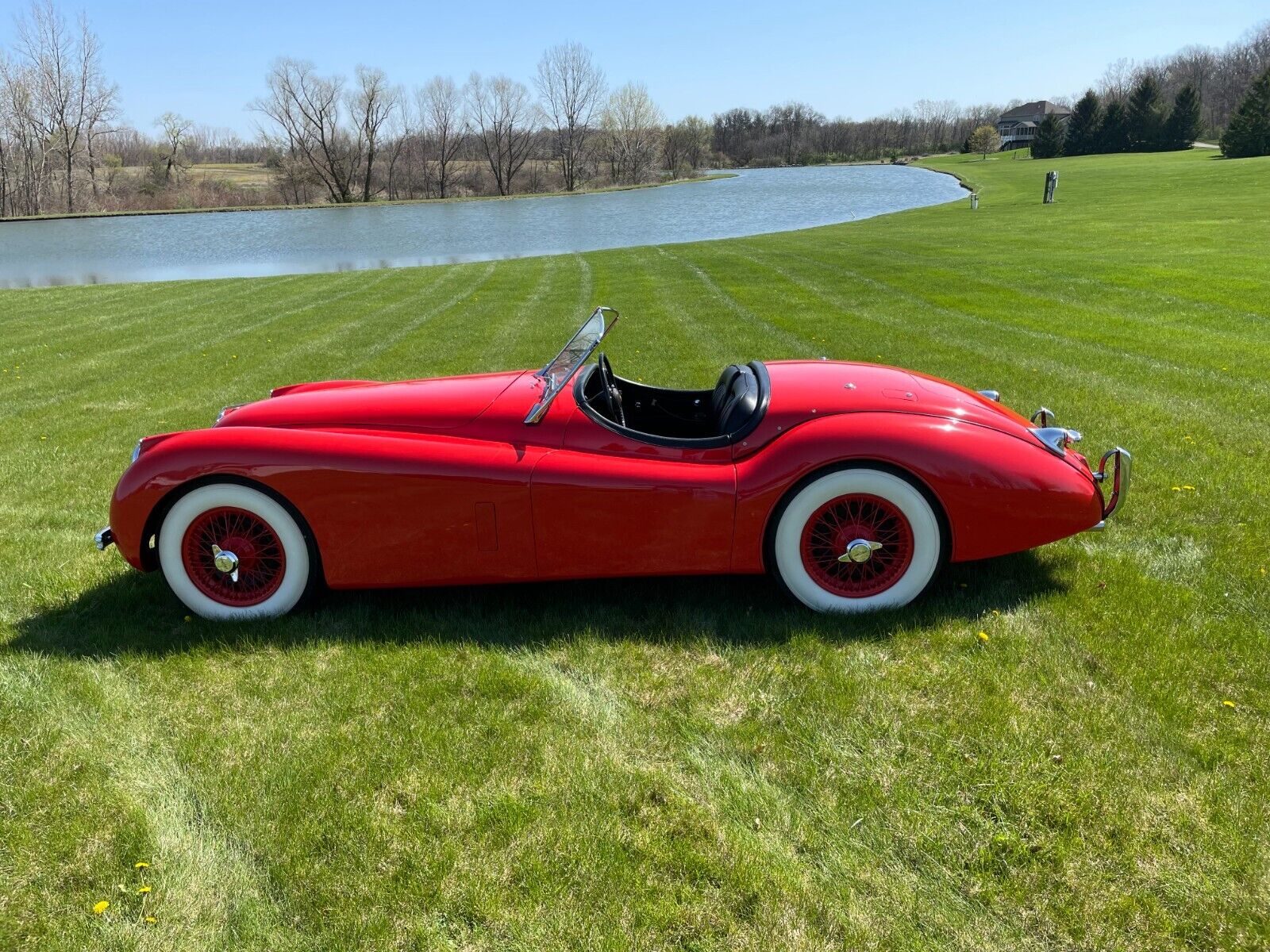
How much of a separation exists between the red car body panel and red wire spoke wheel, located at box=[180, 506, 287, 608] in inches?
7.9

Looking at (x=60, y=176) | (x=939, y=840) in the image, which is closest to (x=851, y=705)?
(x=939, y=840)

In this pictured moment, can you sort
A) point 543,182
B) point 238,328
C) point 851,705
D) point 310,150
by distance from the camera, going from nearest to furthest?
1. point 851,705
2. point 238,328
3. point 310,150
4. point 543,182

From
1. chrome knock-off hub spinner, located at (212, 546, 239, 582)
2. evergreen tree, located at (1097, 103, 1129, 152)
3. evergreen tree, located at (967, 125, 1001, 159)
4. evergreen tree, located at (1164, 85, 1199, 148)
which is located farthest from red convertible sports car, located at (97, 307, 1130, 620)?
evergreen tree, located at (967, 125, 1001, 159)

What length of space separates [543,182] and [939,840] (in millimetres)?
75204

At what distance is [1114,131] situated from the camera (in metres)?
65.8

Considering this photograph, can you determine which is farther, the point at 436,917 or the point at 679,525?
the point at 679,525

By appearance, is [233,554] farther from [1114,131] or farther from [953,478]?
[1114,131]

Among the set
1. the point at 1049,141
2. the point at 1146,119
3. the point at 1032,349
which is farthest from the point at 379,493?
the point at 1049,141

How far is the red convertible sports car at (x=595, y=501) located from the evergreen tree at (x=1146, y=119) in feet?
249

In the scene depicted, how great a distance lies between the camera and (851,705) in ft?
10.8

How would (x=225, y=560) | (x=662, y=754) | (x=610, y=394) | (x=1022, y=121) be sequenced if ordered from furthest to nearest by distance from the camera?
1. (x=1022, y=121)
2. (x=610, y=394)
3. (x=225, y=560)
4. (x=662, y=754)

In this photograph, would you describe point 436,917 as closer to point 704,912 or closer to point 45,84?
point 704,912

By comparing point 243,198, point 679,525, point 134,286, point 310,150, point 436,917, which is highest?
point 310,150

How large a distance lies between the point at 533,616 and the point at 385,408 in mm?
1319
